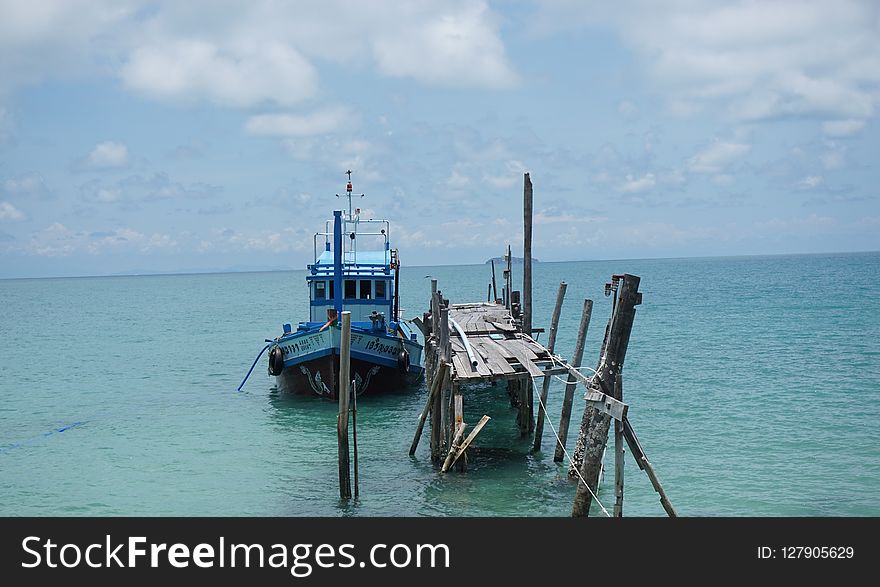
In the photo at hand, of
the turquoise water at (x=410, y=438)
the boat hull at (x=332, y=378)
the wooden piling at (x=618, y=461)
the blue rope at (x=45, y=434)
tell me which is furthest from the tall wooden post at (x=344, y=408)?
the blue rope at (x=45, y=434)

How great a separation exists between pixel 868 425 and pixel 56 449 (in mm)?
22837

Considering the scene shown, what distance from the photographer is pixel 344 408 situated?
14305 millimetres

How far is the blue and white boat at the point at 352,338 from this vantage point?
79.5 ft

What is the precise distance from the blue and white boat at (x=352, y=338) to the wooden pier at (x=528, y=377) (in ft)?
5.50

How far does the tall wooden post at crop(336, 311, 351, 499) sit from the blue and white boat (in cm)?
863

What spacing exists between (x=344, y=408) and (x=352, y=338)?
991cm

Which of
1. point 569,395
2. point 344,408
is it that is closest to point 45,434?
point 344,408

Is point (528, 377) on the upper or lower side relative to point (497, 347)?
lower

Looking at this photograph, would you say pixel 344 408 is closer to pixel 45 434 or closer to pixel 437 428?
pixel 437 428

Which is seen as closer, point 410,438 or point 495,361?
point 495,361
